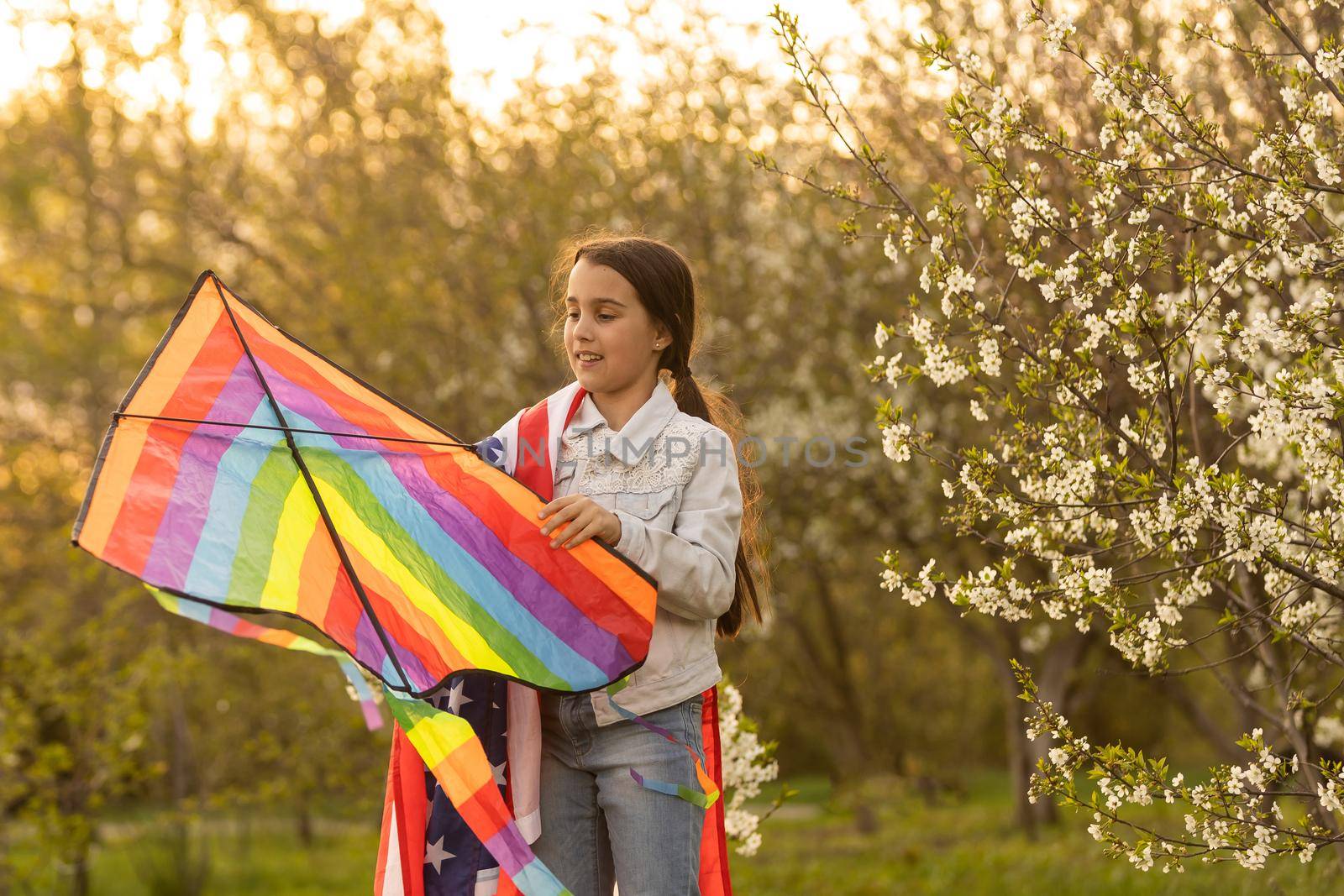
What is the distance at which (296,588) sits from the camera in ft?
7.98

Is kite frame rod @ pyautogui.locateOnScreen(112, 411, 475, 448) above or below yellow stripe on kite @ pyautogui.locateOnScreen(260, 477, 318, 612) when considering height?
above

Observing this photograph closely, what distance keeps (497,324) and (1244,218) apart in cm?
568

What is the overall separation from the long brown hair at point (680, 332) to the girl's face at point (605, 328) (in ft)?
0.10

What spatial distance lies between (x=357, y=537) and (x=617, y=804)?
746 millimetres

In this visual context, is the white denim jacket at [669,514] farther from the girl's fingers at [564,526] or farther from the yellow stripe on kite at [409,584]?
the yellow stripe on kite at [409,584]

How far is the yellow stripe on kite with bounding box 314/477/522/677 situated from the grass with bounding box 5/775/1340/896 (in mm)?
3694

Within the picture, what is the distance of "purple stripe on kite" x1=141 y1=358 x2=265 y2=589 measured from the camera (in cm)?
235

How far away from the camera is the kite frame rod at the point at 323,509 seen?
7.70 ft

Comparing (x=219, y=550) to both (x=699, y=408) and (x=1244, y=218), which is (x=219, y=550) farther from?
(x=1244, y=218)

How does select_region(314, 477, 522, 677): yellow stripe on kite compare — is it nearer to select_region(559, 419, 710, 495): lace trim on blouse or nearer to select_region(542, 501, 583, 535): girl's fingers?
select_region(542, 501, 583, 535): girl's fingers

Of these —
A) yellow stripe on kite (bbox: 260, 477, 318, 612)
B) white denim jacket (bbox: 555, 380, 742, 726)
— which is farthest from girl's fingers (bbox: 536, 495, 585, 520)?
yellow stripe on kite (bbox: 260, 477, 318, 612)

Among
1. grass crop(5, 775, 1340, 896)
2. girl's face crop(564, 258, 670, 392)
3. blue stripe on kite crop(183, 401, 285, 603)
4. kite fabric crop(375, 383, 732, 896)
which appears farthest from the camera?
grass crop(5, 775, 1340, 896)

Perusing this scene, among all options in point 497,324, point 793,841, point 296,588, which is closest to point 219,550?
point 296,588

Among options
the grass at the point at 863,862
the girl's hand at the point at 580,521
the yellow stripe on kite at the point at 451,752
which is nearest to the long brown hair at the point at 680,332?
the girl's hand at the point at 580,521
